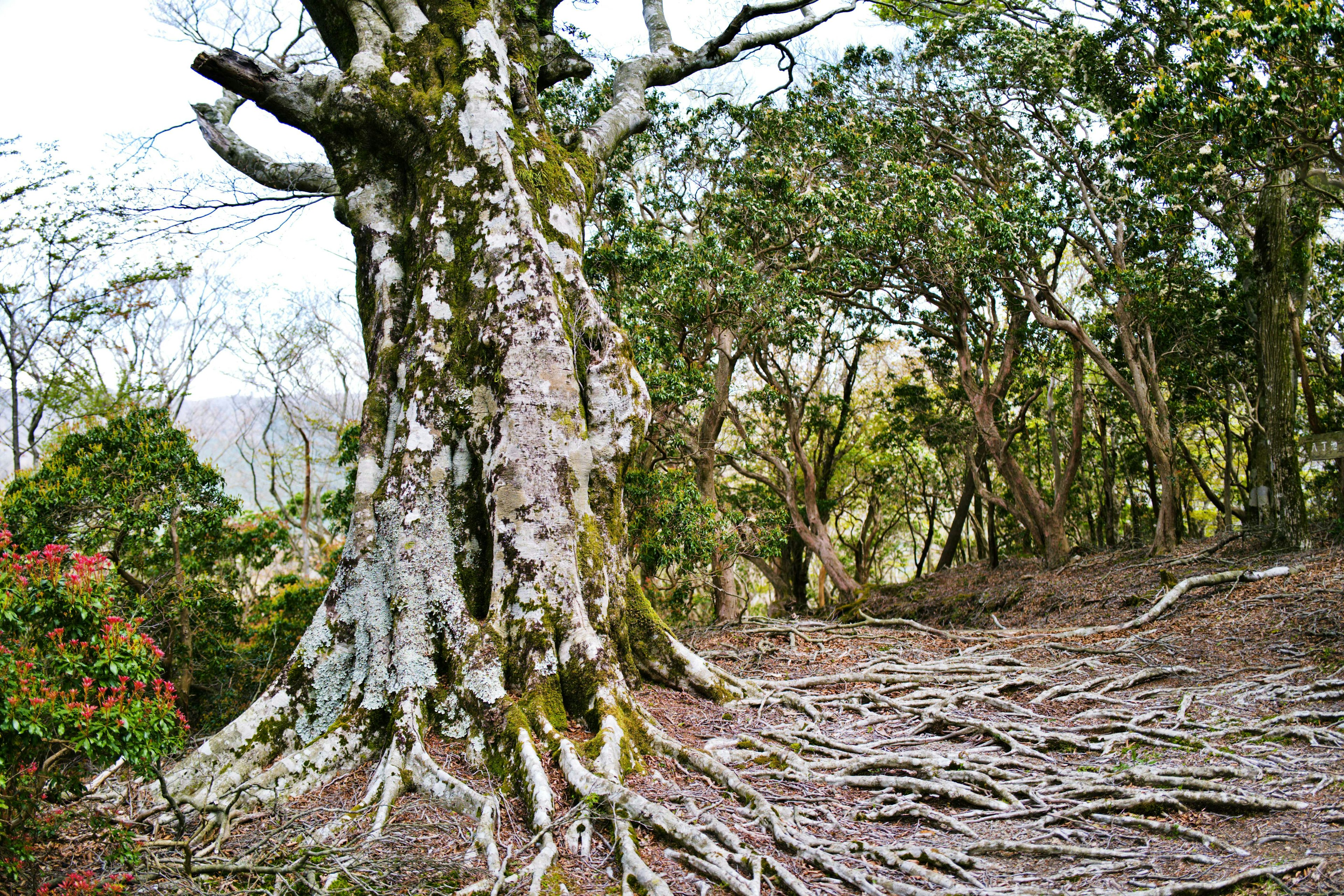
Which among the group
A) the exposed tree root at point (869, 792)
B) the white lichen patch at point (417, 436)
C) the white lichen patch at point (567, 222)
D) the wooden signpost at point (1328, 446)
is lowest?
the exposed tree root at point (869, 792)

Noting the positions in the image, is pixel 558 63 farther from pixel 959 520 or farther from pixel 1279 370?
pixel 959 520

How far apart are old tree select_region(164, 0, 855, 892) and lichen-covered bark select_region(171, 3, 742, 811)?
0.02m

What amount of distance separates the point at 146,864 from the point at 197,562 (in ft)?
26.2

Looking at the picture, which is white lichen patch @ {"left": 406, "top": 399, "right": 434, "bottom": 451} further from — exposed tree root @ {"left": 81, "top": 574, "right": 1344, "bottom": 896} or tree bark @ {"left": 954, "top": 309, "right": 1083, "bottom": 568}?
tree bark @ {"left": 954, "top": 309, "right": 1083, "bottom": 568}

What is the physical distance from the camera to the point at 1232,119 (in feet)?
22.6

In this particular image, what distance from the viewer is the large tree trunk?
37.1ft

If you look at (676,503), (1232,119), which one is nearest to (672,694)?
(676,503)

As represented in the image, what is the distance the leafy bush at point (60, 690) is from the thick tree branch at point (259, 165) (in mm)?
4994

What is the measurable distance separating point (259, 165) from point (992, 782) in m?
7.33

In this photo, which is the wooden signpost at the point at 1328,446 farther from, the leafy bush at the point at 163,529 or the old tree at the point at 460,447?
the leafy bush at the point at 163,529

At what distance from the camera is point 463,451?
577 centimetres

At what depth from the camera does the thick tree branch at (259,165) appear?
758 centimetres

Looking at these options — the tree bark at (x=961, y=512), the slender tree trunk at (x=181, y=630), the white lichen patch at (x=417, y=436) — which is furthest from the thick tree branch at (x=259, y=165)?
the tree bark at (x=961, y=512)

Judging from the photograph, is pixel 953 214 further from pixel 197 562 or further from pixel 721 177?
pixel 197 562
